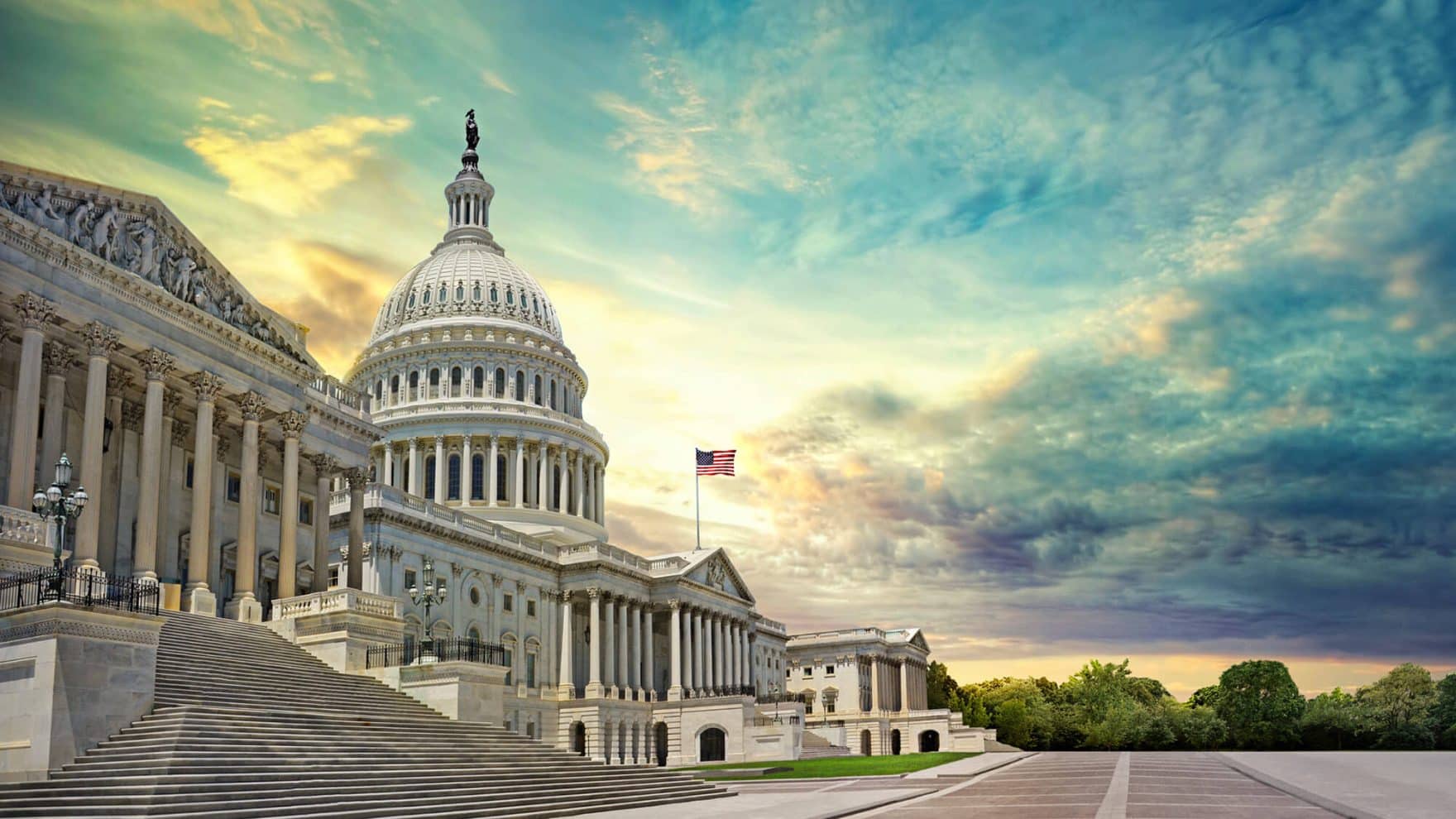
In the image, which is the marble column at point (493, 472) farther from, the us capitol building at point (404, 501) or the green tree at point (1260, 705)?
the green tree at point (1260, 705)

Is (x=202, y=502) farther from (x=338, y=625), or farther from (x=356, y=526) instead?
(x=356, y=526)

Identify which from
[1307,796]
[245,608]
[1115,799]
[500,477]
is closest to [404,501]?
[245,608]

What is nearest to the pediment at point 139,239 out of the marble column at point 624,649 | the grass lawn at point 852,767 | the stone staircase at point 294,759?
the stone staircase at point 294,759

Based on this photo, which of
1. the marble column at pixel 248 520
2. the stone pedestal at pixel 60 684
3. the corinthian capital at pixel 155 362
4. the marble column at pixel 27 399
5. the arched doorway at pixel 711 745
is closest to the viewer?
the stone pedestal at pixel 60 684

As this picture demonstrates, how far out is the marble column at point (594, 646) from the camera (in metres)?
85.4

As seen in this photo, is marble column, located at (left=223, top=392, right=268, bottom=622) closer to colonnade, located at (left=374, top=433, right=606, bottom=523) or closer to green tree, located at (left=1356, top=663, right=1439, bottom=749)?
colonnade, located at (left=374, top=433, right=606, bottom=523)

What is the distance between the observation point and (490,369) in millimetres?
107125

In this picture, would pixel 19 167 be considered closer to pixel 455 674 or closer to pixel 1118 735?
pixel 455 674

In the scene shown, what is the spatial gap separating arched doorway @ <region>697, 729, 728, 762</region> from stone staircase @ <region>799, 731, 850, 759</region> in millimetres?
6069

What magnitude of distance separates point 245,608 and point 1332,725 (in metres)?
98.6

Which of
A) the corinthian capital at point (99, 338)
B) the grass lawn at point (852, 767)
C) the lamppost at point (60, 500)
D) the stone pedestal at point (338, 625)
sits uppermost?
the corinthian capital at point (99, 338)

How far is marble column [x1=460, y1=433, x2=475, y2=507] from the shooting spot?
100812mm

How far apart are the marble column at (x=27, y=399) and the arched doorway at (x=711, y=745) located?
6022 cm

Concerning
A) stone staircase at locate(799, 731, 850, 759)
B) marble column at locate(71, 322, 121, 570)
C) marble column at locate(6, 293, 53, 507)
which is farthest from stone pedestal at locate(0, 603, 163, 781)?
stone staircase at locate(799, 731, 850, 759)
